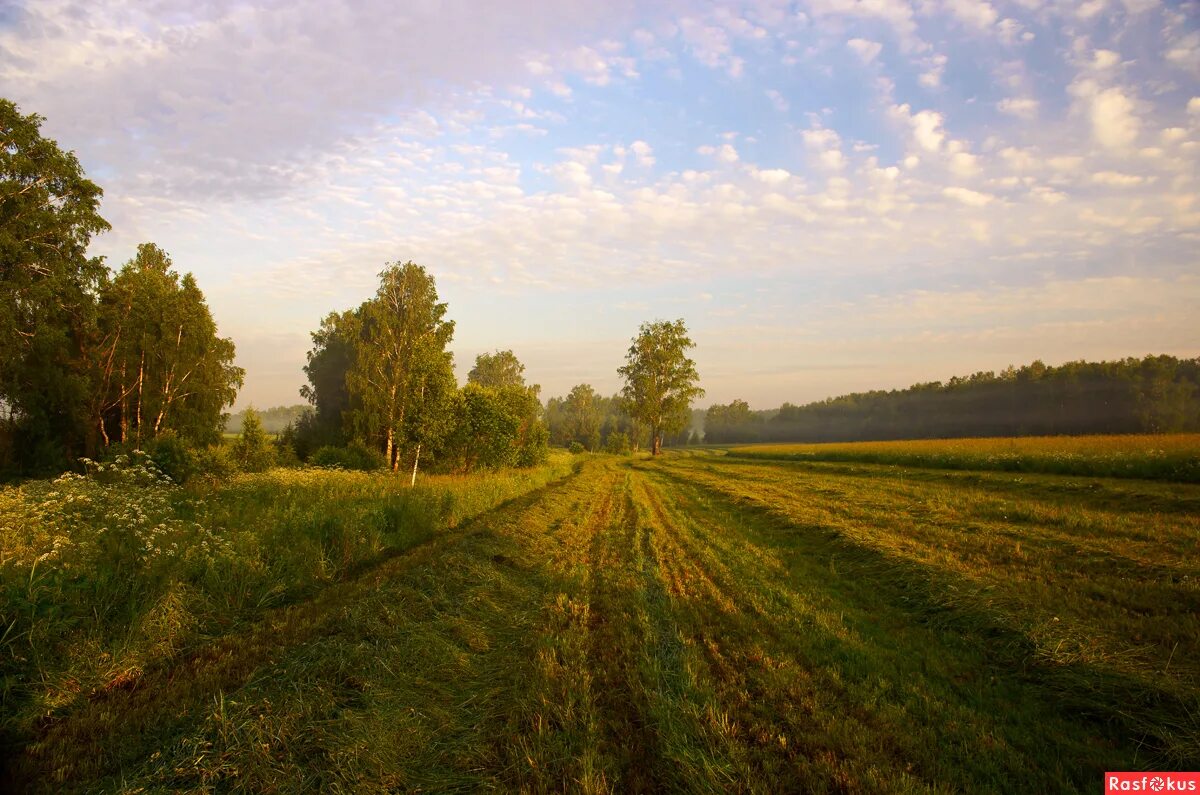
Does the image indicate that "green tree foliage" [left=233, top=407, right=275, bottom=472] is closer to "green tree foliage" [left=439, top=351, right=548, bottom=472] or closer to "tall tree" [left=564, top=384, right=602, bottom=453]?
"green tree foliage" [left=439, top=351, right=548, bottom=472]

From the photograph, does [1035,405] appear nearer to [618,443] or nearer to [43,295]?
[618,443]

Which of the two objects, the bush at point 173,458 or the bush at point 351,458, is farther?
the bush at point 351,458

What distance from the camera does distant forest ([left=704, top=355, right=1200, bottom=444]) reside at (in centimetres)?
6656

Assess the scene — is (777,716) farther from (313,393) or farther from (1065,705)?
(313,393)

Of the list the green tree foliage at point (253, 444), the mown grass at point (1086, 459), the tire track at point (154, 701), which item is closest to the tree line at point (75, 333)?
the green tree foliage at point (253, 444)

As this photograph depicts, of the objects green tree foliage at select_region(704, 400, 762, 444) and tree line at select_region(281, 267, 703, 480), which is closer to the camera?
tree line at select_region(281, 267, 703, 480)

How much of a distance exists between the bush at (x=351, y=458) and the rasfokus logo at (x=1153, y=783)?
2607 cm

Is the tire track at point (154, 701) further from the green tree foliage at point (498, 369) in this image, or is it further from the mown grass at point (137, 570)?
the green tree foliage at point (498, 369)

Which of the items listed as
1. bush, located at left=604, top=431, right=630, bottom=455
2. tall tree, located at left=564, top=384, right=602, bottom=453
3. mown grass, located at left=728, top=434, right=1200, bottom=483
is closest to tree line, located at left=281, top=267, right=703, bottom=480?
mown grass, located at left=728, top=434, right=1200, bottom=483

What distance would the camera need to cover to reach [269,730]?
3828mm

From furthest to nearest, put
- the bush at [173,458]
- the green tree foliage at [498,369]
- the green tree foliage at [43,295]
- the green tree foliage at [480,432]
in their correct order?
1. the green tree foliage at [498,369]
2. the green tree foliage at [480,432]
3. the green tree foliage at [43,295]
4. the bush at [173,458]

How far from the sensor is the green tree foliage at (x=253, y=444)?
72.2 ft

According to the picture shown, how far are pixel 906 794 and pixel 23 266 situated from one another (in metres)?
30.5

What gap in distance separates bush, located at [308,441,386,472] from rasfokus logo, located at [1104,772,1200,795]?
2607 centimetres
